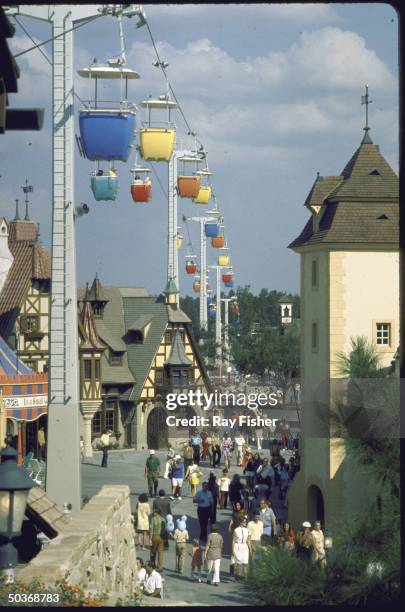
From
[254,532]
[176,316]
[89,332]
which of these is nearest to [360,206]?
[176,316]

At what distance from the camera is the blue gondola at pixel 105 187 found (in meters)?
14.3

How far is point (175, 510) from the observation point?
15.9 metres

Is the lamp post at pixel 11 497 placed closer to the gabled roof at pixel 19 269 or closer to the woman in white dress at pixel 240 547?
the woman in white dress at pixel 240 547

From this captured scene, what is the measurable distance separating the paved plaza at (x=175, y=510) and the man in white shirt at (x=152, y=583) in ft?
0.54

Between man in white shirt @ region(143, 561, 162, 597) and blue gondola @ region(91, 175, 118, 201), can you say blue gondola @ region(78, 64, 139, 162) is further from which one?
man in white shirt @ region(143, 561, 162, 597)

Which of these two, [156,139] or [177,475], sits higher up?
[156,139]

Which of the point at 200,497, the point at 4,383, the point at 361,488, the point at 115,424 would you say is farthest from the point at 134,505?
the point at 361,488

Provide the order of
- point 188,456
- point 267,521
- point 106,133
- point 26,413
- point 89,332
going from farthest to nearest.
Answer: point 89,332 < point 26,413 < point 188,456 < point 267,521 < point 106,133

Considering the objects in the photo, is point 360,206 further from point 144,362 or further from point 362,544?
point 362,544

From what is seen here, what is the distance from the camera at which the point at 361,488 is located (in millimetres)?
10086

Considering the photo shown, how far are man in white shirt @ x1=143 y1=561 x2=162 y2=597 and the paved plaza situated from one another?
164 millimetres

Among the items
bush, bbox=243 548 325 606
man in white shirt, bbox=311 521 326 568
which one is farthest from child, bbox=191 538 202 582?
bush, bbox=243 548 325 606

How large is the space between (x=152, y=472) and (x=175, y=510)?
61 centimetres

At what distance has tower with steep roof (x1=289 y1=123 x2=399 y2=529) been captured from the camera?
50.6 ft
